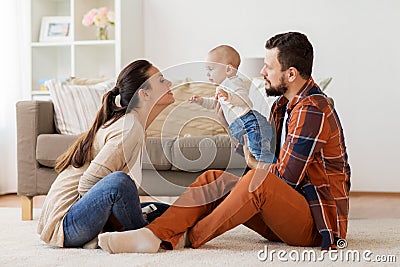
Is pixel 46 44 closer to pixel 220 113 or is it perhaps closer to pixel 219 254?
pixel 220 113

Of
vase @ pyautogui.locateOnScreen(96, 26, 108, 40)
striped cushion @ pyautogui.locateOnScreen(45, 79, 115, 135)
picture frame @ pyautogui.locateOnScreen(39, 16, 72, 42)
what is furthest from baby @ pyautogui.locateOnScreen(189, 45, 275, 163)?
picture frame @ pyautogui.locateOnScreen(39, 16, 72, 42)

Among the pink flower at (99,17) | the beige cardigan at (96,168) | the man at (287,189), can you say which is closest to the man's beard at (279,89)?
the man at (287,189)

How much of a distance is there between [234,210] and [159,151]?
0.61 m

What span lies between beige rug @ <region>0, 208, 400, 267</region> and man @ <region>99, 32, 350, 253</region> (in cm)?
7

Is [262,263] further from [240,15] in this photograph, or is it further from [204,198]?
[240,15]

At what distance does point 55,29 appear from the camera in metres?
5.62

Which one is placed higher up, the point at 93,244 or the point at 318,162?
the point at 318,162

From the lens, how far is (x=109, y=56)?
576cm

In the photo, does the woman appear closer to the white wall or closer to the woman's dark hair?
the woman's dark hair

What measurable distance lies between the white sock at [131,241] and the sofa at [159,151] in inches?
9.2

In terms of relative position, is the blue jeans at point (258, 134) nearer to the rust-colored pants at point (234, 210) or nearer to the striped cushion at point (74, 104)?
the rust-colored pants at point (234, 210)

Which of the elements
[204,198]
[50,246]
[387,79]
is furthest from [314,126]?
[387,79]

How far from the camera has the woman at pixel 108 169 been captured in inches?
97.0

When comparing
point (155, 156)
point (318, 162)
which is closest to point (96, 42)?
point (155, 156)
